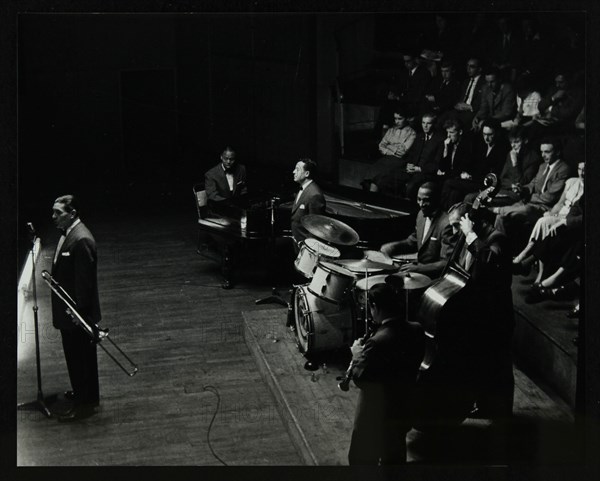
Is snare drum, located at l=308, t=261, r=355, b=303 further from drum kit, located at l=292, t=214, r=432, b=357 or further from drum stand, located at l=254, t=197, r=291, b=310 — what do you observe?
drum stand, located at l=254, t=197, r=291, b=310

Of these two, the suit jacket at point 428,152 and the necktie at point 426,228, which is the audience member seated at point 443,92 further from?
the necktie at point 426,228

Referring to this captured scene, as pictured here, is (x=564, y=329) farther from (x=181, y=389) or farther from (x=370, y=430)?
(x=181, y=389)

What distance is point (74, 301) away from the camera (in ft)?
22.3

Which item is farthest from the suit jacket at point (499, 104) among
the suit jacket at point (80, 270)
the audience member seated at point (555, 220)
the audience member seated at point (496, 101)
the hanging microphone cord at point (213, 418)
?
the suit jacket at point (80, 270)

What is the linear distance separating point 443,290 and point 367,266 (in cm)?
44

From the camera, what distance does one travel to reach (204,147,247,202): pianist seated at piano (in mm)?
6852

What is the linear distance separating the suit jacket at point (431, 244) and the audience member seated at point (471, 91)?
578mm

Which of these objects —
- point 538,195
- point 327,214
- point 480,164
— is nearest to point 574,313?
point 538,195

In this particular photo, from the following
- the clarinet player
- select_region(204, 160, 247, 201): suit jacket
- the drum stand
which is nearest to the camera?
the clarinet player

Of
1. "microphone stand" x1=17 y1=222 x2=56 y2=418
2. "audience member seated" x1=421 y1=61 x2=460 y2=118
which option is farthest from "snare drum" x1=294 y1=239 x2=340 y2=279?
"microphone stand" x1=17 y1=222 x2=56 y2=418

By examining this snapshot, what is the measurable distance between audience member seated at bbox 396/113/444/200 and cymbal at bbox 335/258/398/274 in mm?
417

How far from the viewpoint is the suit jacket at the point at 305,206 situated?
6.93 m

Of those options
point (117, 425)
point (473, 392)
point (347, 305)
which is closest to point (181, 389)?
point (117, 425)

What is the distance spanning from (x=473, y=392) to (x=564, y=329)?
0.62 metres
